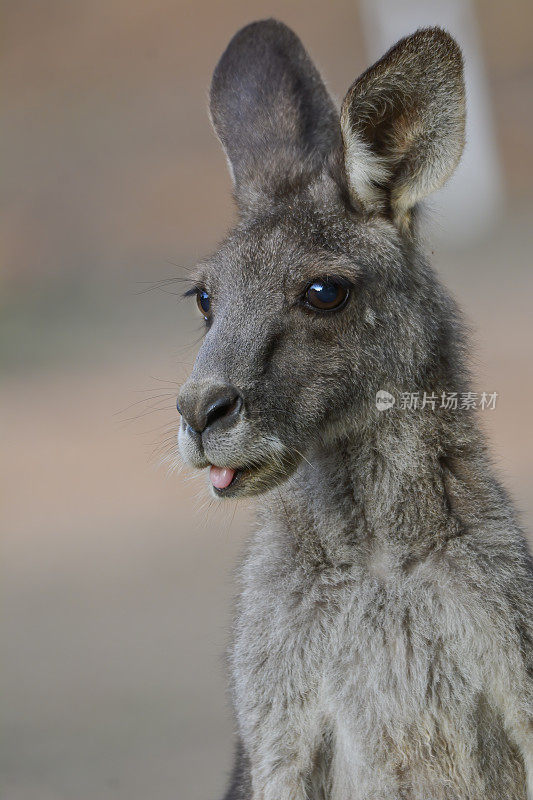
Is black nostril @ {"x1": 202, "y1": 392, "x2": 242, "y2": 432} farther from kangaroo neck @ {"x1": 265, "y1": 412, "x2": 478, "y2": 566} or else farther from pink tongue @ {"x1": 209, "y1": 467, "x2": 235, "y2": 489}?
Answer: kangaroo neck @ {"x1": 265, "y1": 412, "x2": 478, "y2": 566}

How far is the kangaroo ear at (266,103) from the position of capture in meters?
4.16

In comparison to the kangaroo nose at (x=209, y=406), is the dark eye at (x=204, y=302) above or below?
above

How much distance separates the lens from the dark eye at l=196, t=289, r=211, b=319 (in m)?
3.94

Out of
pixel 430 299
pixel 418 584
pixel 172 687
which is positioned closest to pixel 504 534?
pixel 418 584

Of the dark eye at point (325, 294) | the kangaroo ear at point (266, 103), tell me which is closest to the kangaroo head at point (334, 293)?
the dark eye at point (325, 294)

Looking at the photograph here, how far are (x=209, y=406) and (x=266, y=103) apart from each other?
1375mm

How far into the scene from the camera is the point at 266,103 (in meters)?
4.23

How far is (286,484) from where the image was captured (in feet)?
12.5

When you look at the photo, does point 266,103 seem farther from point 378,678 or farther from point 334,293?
point 378,678

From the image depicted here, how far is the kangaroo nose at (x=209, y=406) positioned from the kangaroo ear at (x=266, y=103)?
0.98m

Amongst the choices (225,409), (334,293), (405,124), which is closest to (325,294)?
(334,293)

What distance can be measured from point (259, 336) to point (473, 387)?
2.47 ft

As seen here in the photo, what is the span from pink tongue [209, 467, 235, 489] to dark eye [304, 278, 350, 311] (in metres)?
0.55

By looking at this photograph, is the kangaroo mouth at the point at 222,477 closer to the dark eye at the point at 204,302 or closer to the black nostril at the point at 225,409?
the black nostril at the point at 225,409
